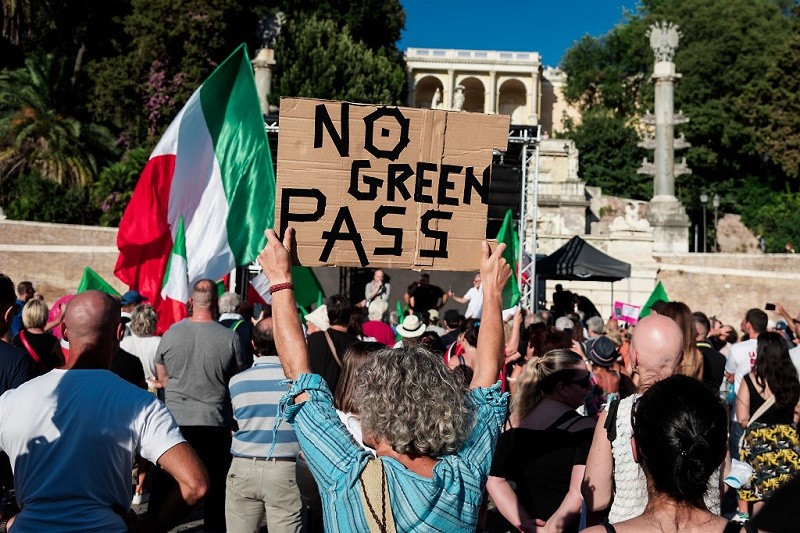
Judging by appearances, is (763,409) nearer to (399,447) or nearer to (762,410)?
(762,410)

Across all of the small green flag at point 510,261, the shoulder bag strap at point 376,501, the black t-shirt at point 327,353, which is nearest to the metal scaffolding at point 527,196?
the small green flag at point 510,261

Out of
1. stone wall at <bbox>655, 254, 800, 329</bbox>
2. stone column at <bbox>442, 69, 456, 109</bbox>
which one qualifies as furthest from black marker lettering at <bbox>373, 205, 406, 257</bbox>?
stone column at <bbox>442, 69, 456, 109</bbox>

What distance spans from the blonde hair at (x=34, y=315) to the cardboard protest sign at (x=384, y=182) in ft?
9.98

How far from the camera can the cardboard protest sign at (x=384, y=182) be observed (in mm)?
3660

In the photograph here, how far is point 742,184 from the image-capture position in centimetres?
4597

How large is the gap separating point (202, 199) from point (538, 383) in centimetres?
500

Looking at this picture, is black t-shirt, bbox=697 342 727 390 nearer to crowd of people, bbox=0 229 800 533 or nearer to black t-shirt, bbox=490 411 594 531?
crowd of people, bbox=0 229 800 533

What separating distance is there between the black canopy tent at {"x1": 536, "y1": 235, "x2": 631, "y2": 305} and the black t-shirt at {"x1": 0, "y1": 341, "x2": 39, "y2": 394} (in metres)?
13.2

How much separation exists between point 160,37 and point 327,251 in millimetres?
31615

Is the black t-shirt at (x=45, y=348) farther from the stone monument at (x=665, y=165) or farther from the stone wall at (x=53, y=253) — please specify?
the stone monument at (x=665, y=165)

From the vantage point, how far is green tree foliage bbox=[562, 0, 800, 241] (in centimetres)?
4003

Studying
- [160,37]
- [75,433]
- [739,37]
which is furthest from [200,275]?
[739,37]

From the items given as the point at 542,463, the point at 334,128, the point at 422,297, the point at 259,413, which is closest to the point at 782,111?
the point at 422,297

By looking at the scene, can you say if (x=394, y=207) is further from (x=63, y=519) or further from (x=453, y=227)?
(x=63, y=519)
